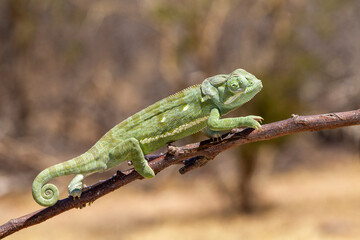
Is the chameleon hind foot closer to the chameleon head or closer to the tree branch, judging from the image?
the tree branch

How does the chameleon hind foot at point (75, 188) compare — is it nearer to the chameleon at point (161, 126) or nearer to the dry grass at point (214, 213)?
the chameleon at point (161, 126)

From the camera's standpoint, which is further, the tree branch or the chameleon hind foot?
the chameleon hind foot

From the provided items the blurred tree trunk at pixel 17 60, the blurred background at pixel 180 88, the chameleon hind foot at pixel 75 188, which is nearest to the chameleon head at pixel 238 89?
the chameleon hind foot at pixel 75 188

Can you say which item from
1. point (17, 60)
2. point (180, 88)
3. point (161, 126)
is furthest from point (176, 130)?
point (17, 60)

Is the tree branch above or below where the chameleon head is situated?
below

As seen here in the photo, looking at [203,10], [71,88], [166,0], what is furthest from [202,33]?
[71,88]

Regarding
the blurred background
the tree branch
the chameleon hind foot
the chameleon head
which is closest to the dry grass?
the blurred background
